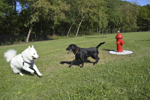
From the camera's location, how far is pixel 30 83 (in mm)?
4508

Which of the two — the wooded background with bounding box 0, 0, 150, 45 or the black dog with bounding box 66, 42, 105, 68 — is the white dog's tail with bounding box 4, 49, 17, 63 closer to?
the black dog with bounding box 66, 42, 105, 68

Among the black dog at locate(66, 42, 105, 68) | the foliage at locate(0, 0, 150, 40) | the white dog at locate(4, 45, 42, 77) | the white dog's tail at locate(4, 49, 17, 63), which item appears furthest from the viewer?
the foliage at locate(0, 0, 150, 40)

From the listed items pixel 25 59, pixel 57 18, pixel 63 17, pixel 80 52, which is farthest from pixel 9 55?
pixel 57 18

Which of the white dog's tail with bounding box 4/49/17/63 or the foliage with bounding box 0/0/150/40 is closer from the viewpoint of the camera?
the white dog's tail with bounding box 4/49/17/63

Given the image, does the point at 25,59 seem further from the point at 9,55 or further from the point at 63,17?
the point at 63,17

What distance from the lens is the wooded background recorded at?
27.4 meters

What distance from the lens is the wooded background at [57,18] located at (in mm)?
27406

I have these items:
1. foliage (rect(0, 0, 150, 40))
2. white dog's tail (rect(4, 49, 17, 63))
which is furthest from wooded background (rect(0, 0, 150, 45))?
white dog's tail (rect(4, 49, 17, 63))

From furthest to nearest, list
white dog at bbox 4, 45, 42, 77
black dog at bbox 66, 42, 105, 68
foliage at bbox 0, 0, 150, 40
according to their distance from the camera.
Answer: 1. foliage at bbox 0, 0, 150, 40
2. black dog at bbox 66, 42, 105, 68
3. white dog at bbox 4, 45, 42, 77

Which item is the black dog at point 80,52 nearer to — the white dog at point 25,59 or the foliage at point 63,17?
the white dog at point 25,59

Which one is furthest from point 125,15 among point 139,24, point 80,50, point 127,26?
point 80,50

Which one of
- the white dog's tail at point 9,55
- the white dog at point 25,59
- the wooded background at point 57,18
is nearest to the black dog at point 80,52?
the white dog at point 25,59

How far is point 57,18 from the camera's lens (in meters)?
29.8

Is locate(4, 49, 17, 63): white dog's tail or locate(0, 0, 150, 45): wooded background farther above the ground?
locate(0, 0, 150, 45): wooded background
